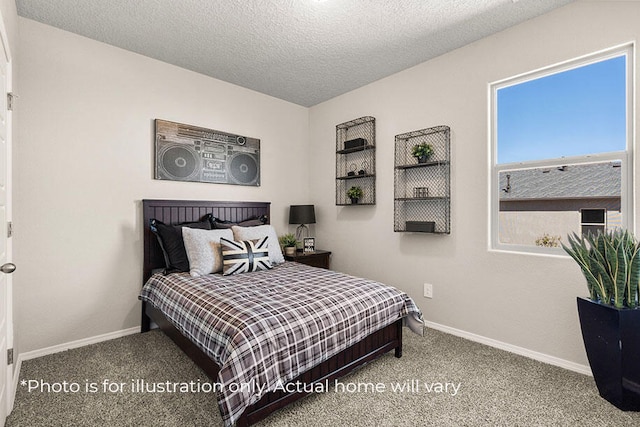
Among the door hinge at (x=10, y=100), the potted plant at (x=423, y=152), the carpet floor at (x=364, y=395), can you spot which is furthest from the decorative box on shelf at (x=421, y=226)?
the door hinge at (x=10, y=100)

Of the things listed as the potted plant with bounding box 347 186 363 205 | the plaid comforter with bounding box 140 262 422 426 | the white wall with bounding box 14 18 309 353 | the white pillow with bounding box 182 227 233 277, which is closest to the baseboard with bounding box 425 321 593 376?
the plaid comforter with bounding box 140 262 422 426

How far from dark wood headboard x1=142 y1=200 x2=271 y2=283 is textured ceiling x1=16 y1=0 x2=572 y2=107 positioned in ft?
4.59

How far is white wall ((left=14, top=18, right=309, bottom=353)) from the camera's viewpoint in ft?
7.93

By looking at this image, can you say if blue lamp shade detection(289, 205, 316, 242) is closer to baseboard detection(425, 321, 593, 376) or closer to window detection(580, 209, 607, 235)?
baseboard detection(425, 321, 593, 376)

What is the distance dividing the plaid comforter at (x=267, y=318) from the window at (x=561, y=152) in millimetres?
1225

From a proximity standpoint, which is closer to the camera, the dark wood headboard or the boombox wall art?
the dark wood headboard

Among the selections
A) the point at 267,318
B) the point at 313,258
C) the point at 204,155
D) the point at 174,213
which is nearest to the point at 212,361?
the point at 267,318

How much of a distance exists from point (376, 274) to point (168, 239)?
7.13ft

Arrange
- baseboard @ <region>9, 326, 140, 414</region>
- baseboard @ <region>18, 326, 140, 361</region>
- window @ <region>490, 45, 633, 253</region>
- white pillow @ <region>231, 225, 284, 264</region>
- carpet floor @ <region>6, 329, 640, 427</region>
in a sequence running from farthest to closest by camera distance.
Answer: white pillow @ <region>231, 225, 284, 264</region>, baseboard @ <region>18, 326, 140, 361</region>, window @ <region>490, 45, 633, 253</region>, baseboard @ <region>9, 326, 140, 414</region>, carpet floor @ <region>6, 329, 640, 427</region>

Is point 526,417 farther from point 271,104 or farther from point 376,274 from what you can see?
point 271,104

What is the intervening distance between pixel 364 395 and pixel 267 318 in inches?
31.7

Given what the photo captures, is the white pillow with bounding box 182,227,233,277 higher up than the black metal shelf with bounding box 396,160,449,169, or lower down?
lower down

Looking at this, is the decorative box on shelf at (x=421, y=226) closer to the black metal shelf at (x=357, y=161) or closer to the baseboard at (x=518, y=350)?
the black metal shelf at (x=357, y=161)

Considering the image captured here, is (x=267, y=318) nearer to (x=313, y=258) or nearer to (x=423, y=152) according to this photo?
(x=313, y=258)
